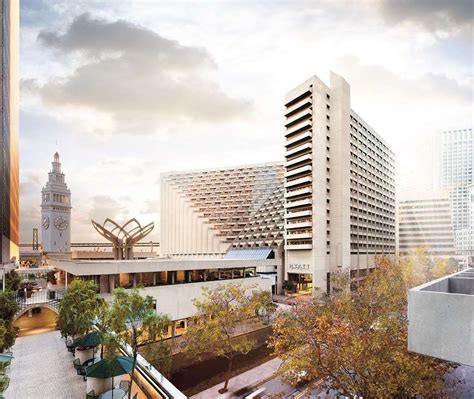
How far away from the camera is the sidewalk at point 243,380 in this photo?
21969 millimetres

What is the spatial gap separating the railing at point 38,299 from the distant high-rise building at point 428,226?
142090mm

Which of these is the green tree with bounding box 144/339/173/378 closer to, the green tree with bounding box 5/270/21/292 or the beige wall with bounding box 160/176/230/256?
the green tree with bounding box 5/270/21/292

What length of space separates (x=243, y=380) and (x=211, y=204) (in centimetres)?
10865

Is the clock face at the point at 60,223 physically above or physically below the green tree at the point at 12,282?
above

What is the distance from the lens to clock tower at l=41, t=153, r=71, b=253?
118000mm

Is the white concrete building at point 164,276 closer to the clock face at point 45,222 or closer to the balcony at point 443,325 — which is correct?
the balcony at point 443,325

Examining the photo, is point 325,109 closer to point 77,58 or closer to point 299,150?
point 299,150

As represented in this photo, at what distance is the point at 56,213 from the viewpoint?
119688 mm

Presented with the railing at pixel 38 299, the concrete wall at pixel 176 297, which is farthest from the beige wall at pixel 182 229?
the railing at pixel 38 299

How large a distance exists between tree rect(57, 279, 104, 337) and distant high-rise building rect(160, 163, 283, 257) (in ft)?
305

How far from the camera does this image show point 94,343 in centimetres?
1717

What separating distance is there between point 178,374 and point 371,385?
1699cm

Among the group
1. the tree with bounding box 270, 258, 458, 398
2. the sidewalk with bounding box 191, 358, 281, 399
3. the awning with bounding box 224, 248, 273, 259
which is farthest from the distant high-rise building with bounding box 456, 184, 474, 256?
the tree with bounding box 270, 258, 458, 398

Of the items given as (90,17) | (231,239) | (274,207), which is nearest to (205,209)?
(231,239)
